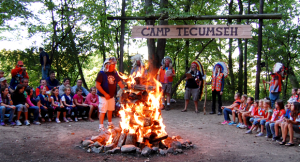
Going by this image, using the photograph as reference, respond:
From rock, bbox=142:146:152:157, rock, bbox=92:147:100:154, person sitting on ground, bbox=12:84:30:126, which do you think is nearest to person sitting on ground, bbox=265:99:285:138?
rock, bbox=142:146:152:157

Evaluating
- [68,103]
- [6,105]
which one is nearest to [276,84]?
[68,103]

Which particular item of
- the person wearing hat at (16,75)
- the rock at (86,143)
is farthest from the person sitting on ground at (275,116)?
the person wearing hat at (16,75)

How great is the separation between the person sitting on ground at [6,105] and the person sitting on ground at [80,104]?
2.06 m

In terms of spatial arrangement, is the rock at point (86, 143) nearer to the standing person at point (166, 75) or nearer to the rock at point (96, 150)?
the rock at point (96, 150)

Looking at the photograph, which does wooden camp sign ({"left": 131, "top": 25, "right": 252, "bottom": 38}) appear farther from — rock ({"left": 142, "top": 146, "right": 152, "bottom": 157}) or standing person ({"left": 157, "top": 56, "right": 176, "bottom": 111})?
rock ({"left": 142, "top": 146, "right": 152, "bottom": 157})

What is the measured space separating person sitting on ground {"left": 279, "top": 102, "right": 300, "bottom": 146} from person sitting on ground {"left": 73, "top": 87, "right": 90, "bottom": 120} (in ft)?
20.2

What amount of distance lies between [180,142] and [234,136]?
195 centimetres

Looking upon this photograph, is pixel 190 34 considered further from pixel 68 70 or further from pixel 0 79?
pixel 68 70

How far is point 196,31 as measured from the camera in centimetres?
785

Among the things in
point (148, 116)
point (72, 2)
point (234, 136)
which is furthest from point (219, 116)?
point (72, 2)

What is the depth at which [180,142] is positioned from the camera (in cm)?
523

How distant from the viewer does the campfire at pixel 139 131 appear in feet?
15.9

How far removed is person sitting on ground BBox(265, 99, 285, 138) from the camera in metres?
6.07

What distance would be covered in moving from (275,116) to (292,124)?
0.59m
